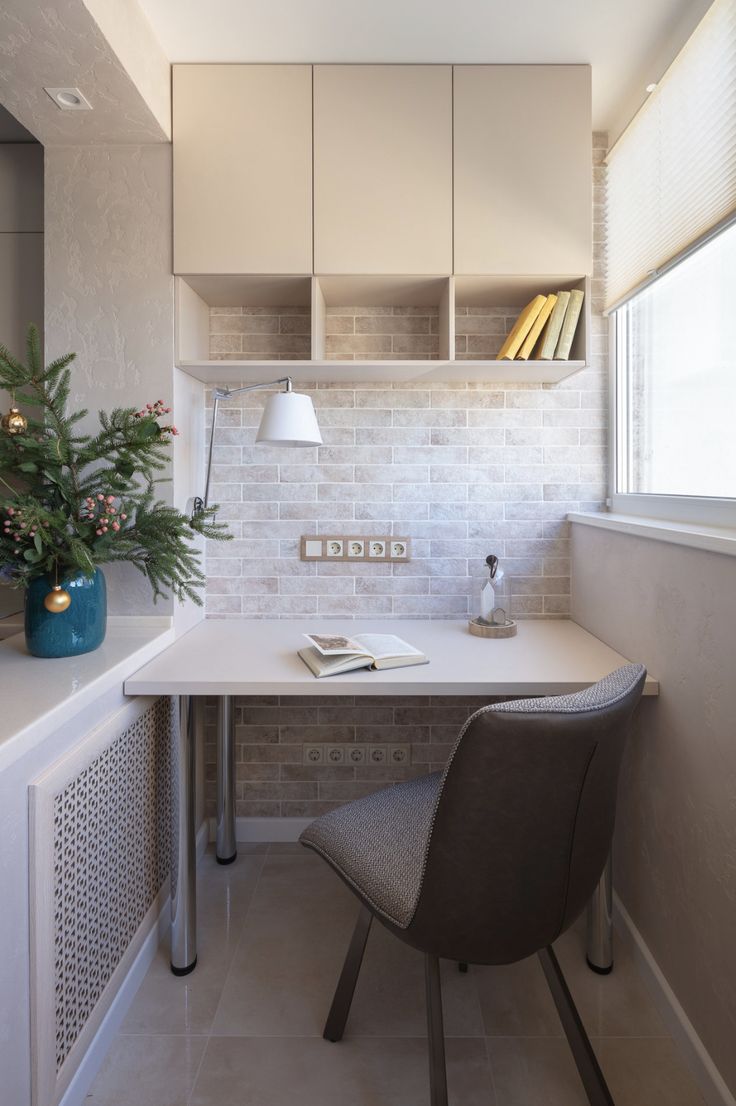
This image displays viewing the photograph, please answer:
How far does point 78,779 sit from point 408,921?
701 millimetres

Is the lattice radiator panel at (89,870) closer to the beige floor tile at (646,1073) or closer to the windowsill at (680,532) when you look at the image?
the beige floor tile at (646,1073)

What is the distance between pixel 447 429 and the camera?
87.8 inches

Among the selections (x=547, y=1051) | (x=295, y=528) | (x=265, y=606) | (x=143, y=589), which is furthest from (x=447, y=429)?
(x=547, y=1051)

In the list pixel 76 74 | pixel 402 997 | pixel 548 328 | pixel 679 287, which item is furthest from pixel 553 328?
pixel 402 997

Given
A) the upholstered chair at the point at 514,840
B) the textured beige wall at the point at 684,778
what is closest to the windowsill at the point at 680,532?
the textured beige wall at the point at 684,778

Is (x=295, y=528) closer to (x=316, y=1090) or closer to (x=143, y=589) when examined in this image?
(x=143, y=589)

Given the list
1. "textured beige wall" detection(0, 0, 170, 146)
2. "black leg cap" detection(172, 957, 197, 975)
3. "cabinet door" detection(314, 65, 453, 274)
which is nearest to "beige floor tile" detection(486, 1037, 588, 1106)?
"black leg cap" detection(172, 957, 197, 975)

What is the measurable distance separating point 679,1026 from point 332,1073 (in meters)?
0.78

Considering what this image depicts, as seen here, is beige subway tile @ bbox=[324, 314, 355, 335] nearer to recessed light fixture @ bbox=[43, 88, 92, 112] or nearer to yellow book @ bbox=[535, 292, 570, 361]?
yellow book @ bbox=[535, 292, 570, 361]

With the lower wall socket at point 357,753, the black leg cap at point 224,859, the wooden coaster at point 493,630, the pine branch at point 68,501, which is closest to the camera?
the pine branch at point 68,501

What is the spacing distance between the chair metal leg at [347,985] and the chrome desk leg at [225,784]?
0.79 m

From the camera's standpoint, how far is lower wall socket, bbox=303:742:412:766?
228 centimetres

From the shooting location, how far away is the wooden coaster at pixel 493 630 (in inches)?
78.4

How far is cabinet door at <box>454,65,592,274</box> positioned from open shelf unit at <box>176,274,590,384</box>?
3.8 inches
